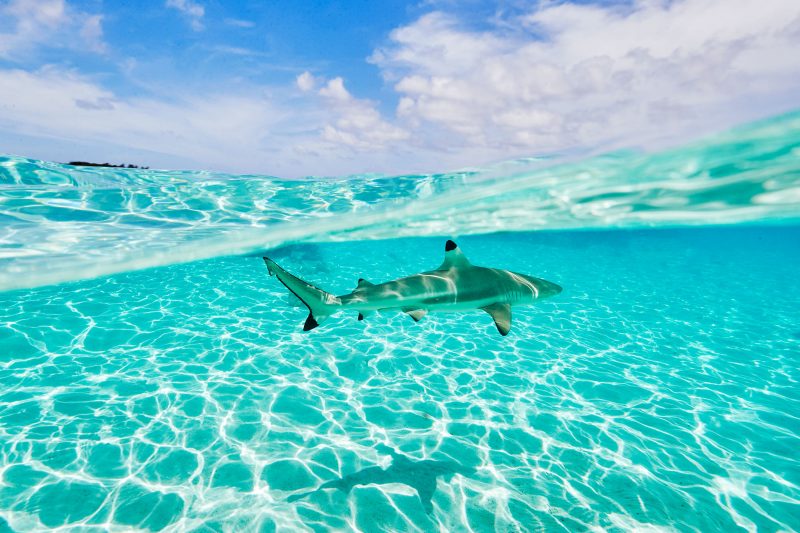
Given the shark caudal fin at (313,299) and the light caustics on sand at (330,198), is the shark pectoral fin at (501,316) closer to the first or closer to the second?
the shark caudal fin at (313,299)

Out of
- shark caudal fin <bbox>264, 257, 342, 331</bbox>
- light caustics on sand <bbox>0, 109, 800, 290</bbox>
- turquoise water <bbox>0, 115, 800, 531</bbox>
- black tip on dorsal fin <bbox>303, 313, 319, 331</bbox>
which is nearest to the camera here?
black tip on dorsal fin <bbox>303, 313, 319, 331</bbox>

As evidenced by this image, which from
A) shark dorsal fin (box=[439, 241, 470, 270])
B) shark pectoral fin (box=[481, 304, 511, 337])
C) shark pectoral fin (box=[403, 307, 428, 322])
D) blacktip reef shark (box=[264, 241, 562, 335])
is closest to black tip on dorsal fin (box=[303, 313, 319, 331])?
blacktip reef shark (box=[264, 241, 562, 335])

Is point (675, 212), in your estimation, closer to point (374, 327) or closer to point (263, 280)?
point (374, 327)

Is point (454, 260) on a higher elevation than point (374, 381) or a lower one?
higher

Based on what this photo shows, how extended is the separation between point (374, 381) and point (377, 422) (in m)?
1.70

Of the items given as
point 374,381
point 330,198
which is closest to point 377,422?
point 374,381

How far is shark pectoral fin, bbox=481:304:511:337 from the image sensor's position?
202 inches

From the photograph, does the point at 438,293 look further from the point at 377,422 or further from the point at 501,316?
the point at 377,422

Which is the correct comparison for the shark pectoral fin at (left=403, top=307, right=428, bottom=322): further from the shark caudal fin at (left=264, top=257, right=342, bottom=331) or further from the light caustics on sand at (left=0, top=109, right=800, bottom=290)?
the light caustics on sand at (left=0, top=109, right=800, bottom=290)

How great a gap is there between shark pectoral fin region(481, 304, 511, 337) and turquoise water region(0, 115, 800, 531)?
3.22 metres

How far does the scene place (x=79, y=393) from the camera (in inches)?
336

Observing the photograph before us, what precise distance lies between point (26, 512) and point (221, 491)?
2646 millimetres

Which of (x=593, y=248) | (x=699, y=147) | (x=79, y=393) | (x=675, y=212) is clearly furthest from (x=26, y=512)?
(x=593, y=248)

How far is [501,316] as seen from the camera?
17.5 feet
